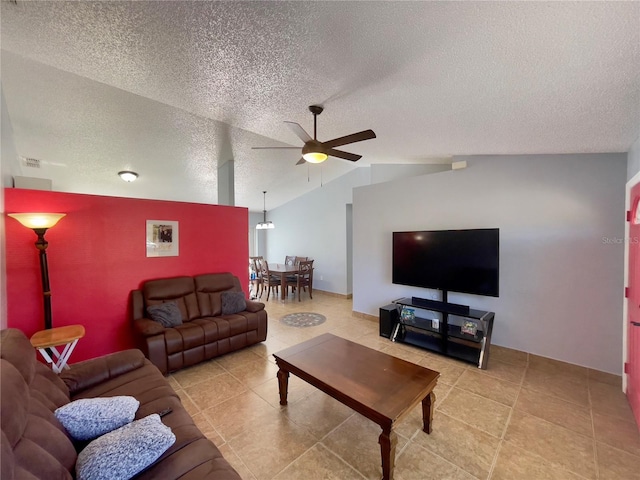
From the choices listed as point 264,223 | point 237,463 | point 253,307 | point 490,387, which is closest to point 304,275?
point 264,223

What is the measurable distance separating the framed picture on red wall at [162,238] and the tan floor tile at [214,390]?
6.07 ft

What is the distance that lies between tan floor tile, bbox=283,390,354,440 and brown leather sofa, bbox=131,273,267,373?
4.37ft

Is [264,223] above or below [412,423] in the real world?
above

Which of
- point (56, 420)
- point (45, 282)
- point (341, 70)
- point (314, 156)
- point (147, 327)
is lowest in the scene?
point (147, 327)

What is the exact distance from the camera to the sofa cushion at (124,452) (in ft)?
3.44

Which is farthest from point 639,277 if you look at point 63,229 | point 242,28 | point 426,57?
point 63,229

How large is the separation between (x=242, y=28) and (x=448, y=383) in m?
3.50

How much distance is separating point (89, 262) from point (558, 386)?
209 inches

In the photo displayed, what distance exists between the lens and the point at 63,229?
284 centimetres

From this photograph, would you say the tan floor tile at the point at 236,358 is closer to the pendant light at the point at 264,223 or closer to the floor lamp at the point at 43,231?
the floor lamp at the point at 43,231

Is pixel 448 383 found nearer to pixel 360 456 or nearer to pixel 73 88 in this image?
pixel 360 456

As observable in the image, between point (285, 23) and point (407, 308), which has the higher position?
point (285, 23)

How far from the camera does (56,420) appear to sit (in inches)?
48.8

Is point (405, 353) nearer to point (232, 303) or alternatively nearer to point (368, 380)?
point (368, 380)
